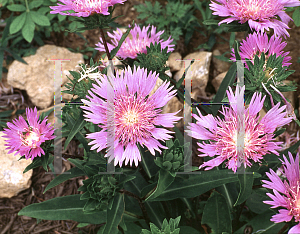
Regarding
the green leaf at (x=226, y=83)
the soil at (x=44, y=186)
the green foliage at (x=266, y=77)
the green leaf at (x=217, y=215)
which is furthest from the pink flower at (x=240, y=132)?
the soil at (x=44, y=186)

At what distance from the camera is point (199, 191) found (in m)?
1.73

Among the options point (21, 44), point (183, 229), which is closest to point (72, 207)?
point (183, 229)

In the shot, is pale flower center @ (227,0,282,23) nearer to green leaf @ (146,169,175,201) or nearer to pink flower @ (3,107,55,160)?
green leaf @ (146,169,175,201)

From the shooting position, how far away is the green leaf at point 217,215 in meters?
1.81

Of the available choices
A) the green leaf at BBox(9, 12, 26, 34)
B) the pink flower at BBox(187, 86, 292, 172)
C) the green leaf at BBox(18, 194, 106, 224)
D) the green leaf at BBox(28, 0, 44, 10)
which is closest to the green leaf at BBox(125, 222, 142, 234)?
the green leaf at BBox(18, 194, 106, 224)

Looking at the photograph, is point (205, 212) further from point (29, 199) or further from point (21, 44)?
Result: point (21, 44)

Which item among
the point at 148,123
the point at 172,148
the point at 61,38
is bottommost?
the point at 172,148

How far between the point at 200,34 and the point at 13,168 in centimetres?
226

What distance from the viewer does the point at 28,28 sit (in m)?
2.54

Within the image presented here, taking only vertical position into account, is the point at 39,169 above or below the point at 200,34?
below

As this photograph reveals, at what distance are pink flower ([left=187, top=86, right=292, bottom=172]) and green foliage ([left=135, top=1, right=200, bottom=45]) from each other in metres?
1.35

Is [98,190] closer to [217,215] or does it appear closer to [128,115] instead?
[128,115]

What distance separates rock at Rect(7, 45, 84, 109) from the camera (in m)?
2.86

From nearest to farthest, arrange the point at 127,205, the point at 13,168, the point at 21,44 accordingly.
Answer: the point at 127,205 → the point at 13,168 → the point at 21,44
